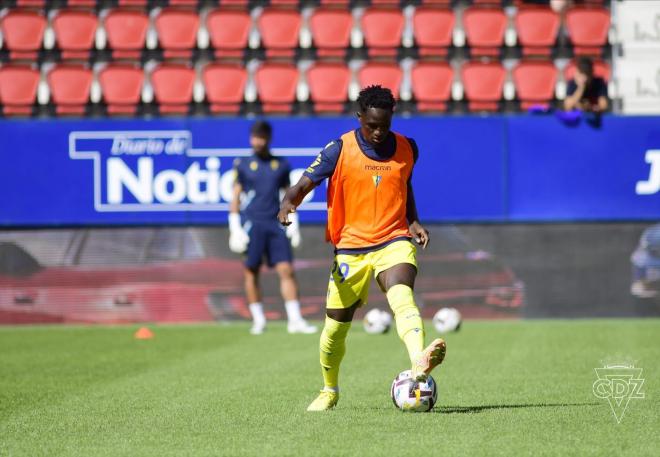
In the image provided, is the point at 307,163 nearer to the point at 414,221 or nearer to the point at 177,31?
the point at 177,31

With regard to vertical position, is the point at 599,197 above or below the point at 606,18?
below

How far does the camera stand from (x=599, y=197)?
16391 mm

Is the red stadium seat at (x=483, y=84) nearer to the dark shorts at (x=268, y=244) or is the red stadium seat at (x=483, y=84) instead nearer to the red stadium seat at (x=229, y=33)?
the red stadium seat at (x=229, y=33)

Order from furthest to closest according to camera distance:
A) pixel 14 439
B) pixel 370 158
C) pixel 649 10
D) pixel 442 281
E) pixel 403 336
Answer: pixel 649 10 < pixel 442 281 < pixel 370 158 < pixel 403 336 < pixel 14 439

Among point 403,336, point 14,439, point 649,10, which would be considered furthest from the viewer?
point 649,10

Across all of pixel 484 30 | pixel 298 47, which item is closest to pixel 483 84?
pixel 484 30

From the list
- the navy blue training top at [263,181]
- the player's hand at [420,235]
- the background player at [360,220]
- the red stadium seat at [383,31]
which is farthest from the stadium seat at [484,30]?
the player's hand at [420,235]

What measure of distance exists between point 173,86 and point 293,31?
2.18 m

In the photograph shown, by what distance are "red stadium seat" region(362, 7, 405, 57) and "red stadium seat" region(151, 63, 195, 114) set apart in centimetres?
296

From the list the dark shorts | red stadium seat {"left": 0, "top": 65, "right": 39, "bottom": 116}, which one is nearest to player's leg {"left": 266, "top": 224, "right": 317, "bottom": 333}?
the dark shorts

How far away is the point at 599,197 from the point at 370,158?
9128 mm

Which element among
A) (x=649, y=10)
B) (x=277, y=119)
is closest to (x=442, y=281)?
(x=277, y=119)

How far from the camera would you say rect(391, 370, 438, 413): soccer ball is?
24.5ft

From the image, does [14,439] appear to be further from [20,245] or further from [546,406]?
[20,245]
